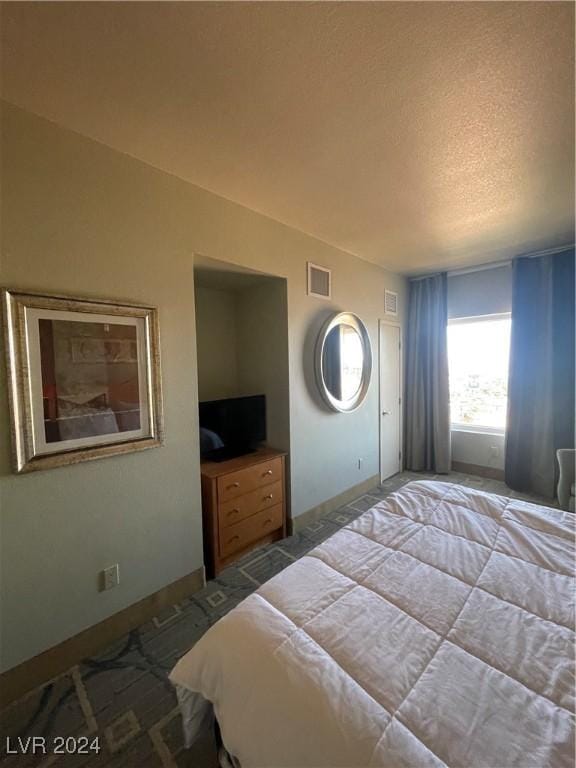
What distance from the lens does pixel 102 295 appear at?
5.17 ft

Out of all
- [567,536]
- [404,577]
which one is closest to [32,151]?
[404,577]

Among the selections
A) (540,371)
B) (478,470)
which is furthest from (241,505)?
(540,371)

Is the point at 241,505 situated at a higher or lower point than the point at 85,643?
higher

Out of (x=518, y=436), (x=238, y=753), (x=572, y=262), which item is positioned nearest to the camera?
(x=238, y=753)

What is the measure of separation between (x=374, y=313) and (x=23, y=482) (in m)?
3.31

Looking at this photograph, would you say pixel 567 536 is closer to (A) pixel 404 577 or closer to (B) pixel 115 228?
(A) pixel 404 577

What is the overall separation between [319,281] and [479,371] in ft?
8.21

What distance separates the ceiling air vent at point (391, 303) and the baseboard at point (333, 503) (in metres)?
2.02

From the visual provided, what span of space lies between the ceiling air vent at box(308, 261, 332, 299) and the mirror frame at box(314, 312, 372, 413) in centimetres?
24

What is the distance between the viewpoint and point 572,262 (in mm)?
3061

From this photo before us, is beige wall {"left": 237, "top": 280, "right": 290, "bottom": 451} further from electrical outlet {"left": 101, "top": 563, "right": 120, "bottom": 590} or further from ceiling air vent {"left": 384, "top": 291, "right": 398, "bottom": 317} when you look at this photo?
ceiling air vent {"left": 384, "top": 291, "right": 398, "bottom": 317}

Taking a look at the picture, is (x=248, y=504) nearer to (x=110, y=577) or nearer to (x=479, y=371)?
(x=110, y=577)

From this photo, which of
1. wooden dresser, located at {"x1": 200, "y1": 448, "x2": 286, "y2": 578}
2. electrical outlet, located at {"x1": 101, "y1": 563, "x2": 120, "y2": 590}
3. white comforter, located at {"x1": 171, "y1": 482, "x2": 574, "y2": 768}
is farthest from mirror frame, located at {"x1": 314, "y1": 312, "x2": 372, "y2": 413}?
electrical outlet, located at {"x1": 101, "y1": 563, "x2": 120, "y2": 590}

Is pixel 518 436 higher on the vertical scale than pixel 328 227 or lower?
lower
